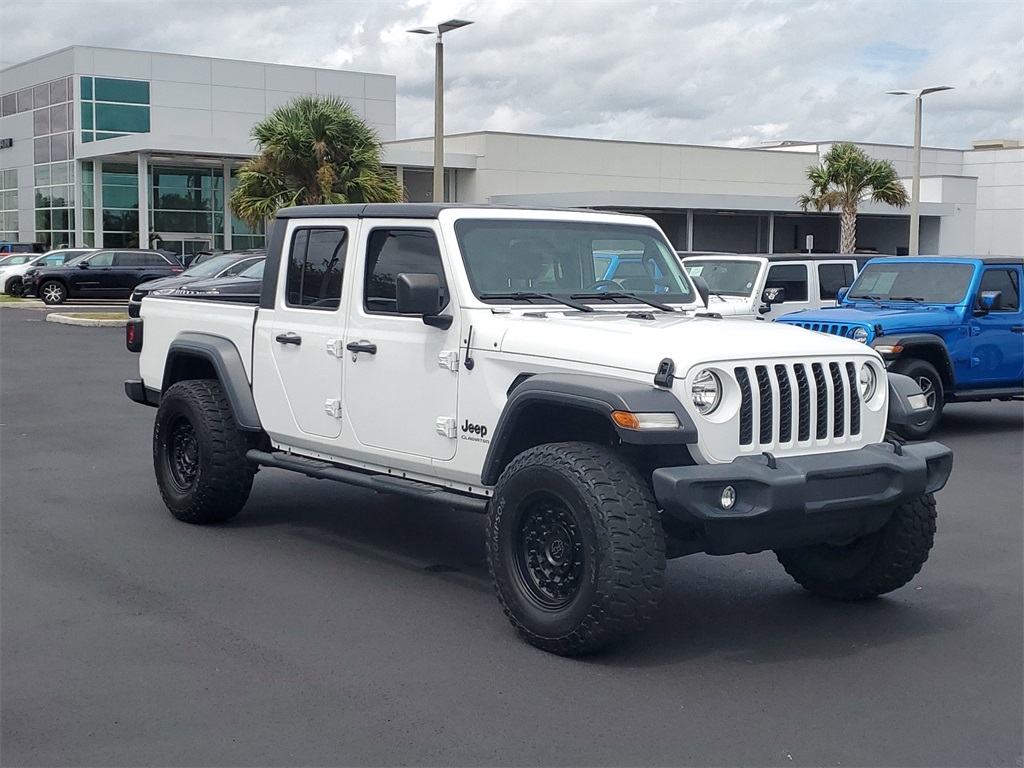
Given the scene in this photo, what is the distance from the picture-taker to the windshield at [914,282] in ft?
43.4

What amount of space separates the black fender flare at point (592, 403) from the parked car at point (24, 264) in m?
33.8

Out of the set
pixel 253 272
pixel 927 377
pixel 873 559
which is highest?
pixel 253 272

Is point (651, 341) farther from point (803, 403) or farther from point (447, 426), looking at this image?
point (447, 426)

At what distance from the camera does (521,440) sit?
6113 mm

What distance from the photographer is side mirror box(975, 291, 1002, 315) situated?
12.9 metres

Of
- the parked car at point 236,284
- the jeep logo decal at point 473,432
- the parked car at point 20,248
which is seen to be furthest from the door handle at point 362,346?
the parked car at point 20,248

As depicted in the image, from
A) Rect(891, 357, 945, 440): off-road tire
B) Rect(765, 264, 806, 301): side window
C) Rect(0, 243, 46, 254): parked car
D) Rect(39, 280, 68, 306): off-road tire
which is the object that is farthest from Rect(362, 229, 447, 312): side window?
Rect(0, 243, 46, 254): parked car

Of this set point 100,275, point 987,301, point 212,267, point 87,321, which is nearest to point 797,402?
point 987,301

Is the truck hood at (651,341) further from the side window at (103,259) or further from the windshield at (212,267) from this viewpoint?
the side window at (103,259)

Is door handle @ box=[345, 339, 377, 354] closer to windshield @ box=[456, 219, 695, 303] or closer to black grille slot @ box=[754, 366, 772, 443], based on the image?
windshield @ box=[456, 219, 695, 303]

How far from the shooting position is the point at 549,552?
18.9ft

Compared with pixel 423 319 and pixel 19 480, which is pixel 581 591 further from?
pixel 19 480

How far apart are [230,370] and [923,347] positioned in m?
7.62

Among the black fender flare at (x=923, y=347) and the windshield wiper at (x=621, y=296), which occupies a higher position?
the windshield wiper at (x=621, y=296)
